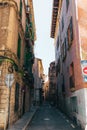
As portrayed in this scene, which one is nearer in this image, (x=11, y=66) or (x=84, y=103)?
(x=84, y=103)

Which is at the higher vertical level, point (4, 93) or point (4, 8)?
point (4, 8)

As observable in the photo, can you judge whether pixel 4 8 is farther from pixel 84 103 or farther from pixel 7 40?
pixel 84 103

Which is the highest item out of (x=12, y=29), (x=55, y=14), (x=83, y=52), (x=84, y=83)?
(x=55, y=14)

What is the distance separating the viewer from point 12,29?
12.2m

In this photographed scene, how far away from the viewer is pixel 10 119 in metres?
11.4

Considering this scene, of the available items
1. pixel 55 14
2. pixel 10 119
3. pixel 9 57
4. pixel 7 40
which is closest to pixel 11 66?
pixel 9 57

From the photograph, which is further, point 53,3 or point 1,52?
point 53,3

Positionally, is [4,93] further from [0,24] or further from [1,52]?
[0,24]

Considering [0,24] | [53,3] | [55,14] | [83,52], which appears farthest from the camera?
[55,14]

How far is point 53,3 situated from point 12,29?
17532 millimetres

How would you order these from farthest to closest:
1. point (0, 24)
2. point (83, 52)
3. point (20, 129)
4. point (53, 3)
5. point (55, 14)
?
point (55, 14) → point (53, 3) → point (0, 24) → point (83, 52) → point (20, 129)

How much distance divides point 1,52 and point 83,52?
4972 millimetres

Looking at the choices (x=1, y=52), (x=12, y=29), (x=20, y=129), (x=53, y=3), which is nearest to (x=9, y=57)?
(x=1, y=52)

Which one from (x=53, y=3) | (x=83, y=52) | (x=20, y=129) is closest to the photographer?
(x=20, y=129)
